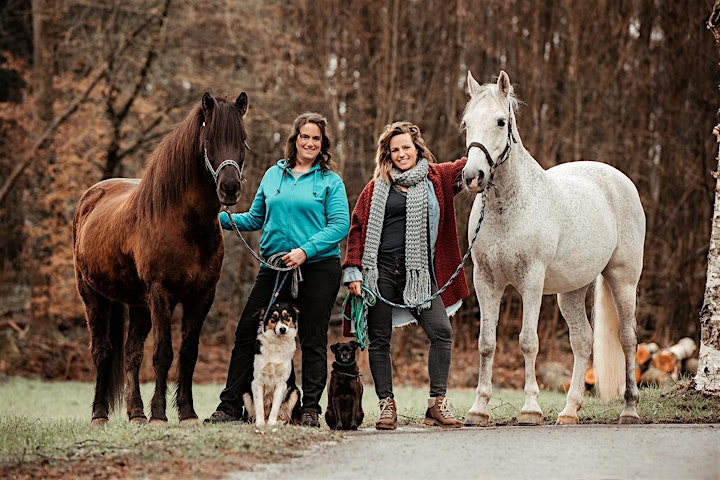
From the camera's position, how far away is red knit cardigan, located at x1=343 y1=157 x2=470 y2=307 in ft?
21.5

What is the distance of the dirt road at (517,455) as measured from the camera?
14.6ft

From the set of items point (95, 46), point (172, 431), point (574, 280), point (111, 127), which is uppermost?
point (95, 46)

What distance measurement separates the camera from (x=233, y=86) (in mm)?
18156

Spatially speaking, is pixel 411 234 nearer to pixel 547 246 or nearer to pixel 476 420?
pixel 547 246

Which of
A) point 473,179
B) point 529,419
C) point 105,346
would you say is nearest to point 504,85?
point 473,179

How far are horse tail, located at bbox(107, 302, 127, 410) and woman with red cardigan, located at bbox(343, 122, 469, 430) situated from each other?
7.23 ft

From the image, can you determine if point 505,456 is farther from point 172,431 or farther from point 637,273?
point 637,273

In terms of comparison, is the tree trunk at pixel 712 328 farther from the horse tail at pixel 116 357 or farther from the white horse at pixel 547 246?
the horse tail at pixel 116 357

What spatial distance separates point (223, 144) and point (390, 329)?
5.85 feet

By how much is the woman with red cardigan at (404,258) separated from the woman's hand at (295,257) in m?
0.36

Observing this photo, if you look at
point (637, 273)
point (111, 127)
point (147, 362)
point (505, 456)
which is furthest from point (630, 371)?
point (111, 127)

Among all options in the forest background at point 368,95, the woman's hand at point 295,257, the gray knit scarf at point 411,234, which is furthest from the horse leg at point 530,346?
the forest background at point 368,95

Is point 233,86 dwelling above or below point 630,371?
above

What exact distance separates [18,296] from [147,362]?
184 inches
